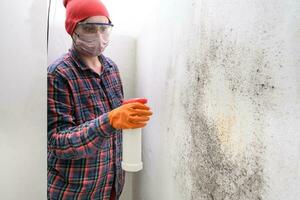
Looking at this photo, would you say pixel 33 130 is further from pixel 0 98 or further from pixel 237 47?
pixel 237 47

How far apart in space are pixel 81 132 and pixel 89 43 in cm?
33

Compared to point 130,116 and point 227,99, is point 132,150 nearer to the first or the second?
point 130,116

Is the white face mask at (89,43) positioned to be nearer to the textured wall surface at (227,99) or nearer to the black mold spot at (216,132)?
the textured wall surface at (227,99)

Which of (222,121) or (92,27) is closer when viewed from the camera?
(222,121)

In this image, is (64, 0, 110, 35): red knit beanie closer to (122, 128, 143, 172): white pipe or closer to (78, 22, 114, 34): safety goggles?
(78, 22, 114, 34): safety goggles

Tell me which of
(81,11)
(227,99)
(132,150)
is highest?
(81,11)

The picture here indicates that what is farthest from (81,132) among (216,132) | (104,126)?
(216,132)

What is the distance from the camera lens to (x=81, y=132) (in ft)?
3.50

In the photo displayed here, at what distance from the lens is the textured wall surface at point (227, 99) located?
23.4 inches

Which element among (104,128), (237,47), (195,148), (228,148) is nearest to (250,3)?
(237,47)

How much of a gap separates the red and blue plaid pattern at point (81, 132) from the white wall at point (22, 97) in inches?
13.4

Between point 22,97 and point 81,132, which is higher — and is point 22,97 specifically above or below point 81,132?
above

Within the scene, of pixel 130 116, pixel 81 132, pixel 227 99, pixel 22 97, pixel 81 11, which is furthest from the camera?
pixel 81 11

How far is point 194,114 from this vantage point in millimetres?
968
